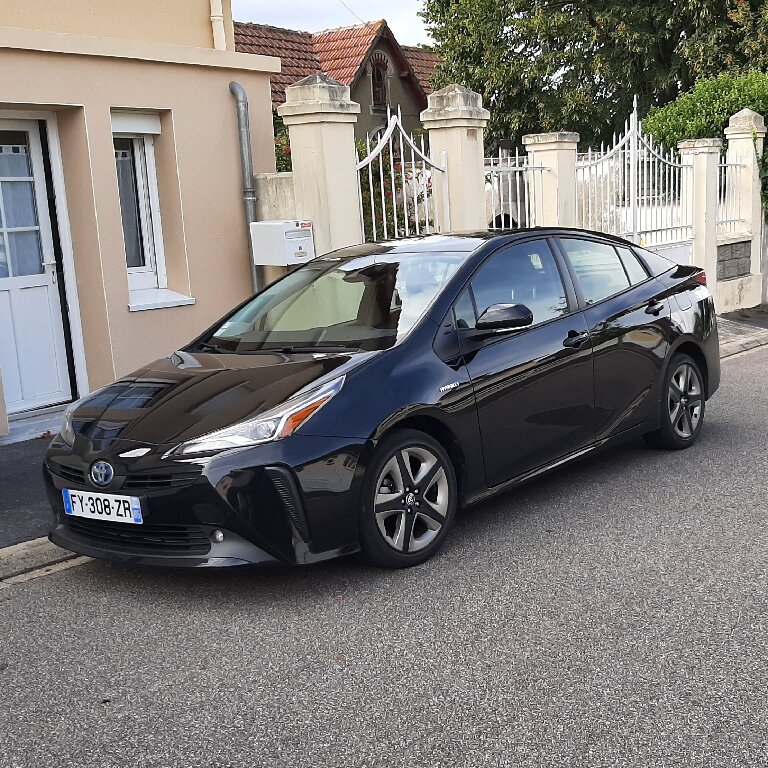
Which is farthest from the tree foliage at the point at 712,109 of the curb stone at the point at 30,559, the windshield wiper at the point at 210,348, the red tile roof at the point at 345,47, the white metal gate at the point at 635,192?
the red tile roof at the point at 345,47

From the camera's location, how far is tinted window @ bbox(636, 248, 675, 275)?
6.98 meters

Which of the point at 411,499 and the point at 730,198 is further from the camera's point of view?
the point at 730,198

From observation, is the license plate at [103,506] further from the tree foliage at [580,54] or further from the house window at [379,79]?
the house window at [379,79]

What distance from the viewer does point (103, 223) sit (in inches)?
340

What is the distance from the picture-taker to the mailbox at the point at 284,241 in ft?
30.1

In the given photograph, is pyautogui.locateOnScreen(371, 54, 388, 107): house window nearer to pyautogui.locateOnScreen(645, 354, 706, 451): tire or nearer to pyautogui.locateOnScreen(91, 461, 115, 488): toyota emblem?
pyautogui.locateOnScreen(645, 354, 706, 451): tire

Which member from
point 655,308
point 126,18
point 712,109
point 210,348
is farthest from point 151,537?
point 712,109

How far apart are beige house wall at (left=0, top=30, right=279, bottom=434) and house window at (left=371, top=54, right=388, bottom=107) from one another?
796 inches

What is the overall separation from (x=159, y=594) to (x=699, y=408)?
3.98m

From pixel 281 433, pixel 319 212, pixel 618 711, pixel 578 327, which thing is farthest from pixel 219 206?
pixel 618 711

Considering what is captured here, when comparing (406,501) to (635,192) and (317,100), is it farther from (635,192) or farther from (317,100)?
(635,192)

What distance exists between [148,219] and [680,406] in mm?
5009

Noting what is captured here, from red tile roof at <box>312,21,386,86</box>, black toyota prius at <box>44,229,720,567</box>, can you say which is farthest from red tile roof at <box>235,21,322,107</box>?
black toyota prius at <box>44,229,720,567</box>

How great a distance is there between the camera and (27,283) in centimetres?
863
